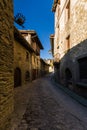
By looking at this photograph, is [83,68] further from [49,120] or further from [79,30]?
[49,120]

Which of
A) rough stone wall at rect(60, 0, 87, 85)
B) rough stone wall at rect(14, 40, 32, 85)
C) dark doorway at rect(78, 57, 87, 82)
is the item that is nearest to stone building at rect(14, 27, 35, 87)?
rough stone wall at rect(14, 40, 32, 85)

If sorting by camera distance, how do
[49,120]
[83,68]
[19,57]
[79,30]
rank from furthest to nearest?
1. [19,57]
2. [79,30]
3. [83,68]
4. [49,120]

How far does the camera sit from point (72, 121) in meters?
4.57

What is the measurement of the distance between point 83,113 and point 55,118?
1.22m

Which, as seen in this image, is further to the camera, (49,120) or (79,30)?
(79,30)

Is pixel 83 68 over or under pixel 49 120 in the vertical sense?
over

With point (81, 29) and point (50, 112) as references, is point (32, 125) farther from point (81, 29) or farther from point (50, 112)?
point (81, 29)

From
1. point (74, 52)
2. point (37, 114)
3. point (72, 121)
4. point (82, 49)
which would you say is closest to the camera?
point (72, 121)

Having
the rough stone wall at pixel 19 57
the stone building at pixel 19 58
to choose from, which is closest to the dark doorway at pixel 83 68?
the stone building at pixel 19 58

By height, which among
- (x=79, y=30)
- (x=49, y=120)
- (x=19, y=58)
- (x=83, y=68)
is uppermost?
(x=79, y=30)

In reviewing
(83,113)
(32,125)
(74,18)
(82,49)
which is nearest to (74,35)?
(74,18)

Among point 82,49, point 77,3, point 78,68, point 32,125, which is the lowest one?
point 32,125

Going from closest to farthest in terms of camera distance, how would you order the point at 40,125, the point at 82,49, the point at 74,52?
the point at 40,125, the point at 82,49, the point at 74,52

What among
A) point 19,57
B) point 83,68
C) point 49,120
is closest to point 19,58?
point 19,57
